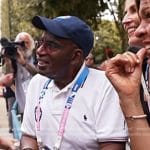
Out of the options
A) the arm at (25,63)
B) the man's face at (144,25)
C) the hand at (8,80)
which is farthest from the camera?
the hand at (8,80)

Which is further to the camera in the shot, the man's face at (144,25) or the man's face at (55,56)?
the man's face at (55,56)

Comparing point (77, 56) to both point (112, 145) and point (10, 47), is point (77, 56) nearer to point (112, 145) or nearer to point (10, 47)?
point (112, 145)

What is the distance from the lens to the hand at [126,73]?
229 cm

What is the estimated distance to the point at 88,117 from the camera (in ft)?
9.08

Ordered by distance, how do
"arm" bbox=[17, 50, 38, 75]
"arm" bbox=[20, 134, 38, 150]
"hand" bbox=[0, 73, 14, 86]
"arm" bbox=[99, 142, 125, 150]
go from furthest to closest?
"hand" bbox=[0, 73, 14, 86], "arm" bbox=[17, 50, 38, 75], "arm" bbox=[20, 134, 38, 150], "arm" bbox=[99, 142, 125, 150]

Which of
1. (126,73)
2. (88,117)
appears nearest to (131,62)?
(126,73)

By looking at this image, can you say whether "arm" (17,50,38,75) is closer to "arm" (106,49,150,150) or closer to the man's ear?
the man's ear

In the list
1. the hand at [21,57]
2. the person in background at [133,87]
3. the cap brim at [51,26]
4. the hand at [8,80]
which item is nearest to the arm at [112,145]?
the person in background at [133,87]

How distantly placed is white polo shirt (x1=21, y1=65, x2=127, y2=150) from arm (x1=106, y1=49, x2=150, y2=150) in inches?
16.4

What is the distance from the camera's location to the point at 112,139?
2.70 metres

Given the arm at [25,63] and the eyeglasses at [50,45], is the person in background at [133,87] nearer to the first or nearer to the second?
the eyeglasses at [50,45]

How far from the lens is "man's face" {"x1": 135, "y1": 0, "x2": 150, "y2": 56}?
2400 mm

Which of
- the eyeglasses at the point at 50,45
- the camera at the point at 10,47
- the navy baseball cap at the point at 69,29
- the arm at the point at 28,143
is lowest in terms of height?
the arm at the point at 28,143

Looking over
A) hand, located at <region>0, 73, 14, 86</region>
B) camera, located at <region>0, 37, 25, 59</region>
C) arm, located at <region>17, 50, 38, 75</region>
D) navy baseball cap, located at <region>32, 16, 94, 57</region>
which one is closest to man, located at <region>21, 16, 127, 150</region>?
navy baseball cap, located at <region>32, 16, 94, 57</region>
